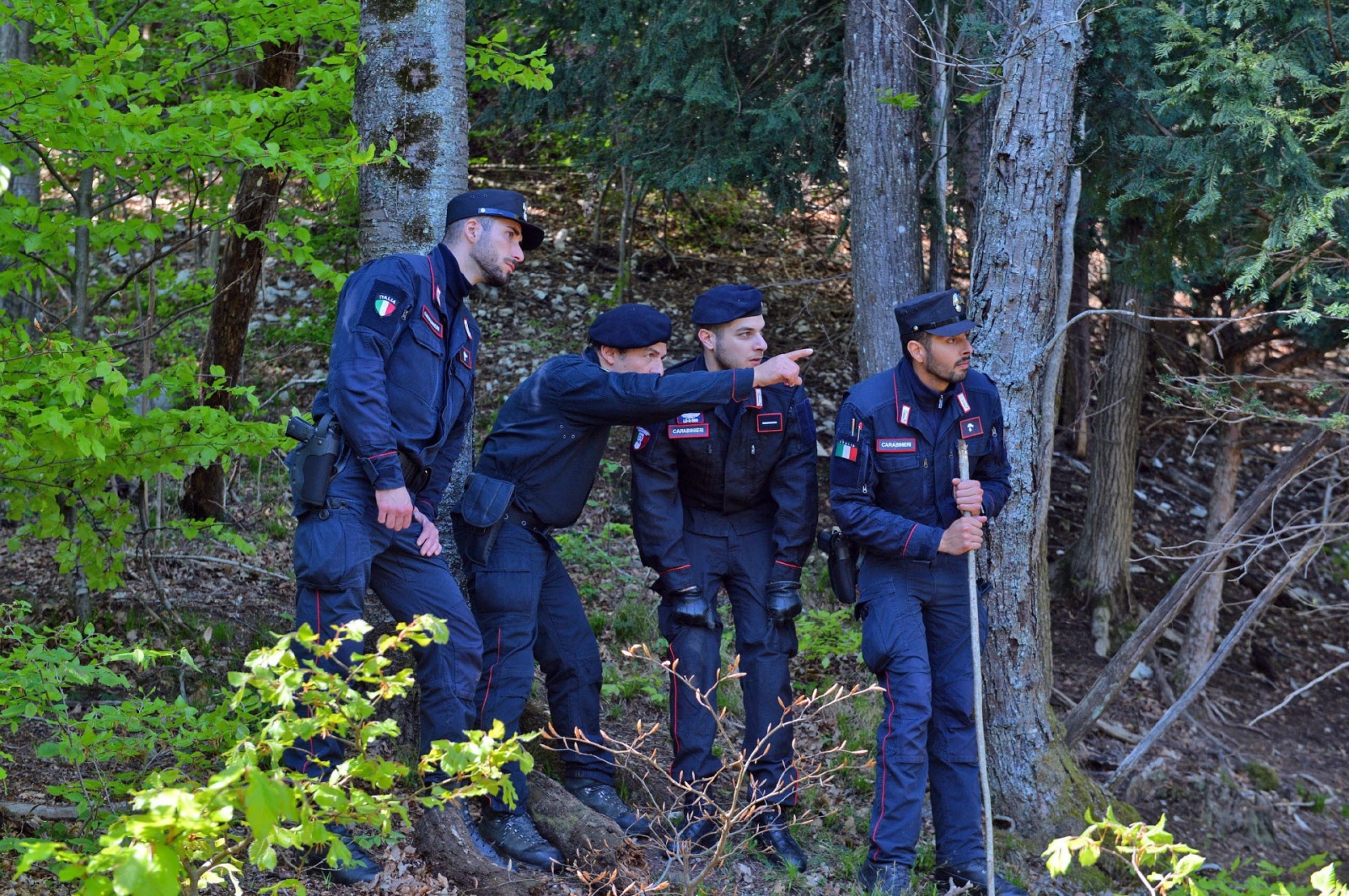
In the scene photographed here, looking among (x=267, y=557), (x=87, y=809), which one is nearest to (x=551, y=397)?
(x=87, y=809)

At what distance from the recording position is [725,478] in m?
4.75

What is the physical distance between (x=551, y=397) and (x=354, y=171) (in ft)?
4.39

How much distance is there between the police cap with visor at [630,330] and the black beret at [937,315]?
3.31ft

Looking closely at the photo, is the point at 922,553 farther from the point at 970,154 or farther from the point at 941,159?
the point at 970,154

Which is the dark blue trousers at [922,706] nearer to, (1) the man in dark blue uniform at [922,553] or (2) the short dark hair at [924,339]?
(1) the man in dark blue uniform at [922,553]

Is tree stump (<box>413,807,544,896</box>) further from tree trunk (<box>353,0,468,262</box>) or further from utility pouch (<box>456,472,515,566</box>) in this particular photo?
tree trunk (<box>353,0,468,262</box>)

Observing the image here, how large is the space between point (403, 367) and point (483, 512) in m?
0.65

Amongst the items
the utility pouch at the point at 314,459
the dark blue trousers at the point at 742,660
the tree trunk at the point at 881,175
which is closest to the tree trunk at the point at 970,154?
the tree trunk at the point at 881,175

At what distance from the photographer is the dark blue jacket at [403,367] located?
12.8 ft

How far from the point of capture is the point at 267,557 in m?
7.42

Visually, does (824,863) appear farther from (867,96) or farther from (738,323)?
(867,96)

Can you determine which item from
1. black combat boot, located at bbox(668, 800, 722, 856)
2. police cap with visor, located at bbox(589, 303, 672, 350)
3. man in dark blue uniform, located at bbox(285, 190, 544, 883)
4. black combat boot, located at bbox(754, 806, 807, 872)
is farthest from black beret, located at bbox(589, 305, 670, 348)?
black combat boot, located at bbox(754, 806, 807, 872)

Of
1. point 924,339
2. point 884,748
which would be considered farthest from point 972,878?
point 924,339

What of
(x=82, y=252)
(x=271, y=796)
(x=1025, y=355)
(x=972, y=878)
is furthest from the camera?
(x=82, y=252)
